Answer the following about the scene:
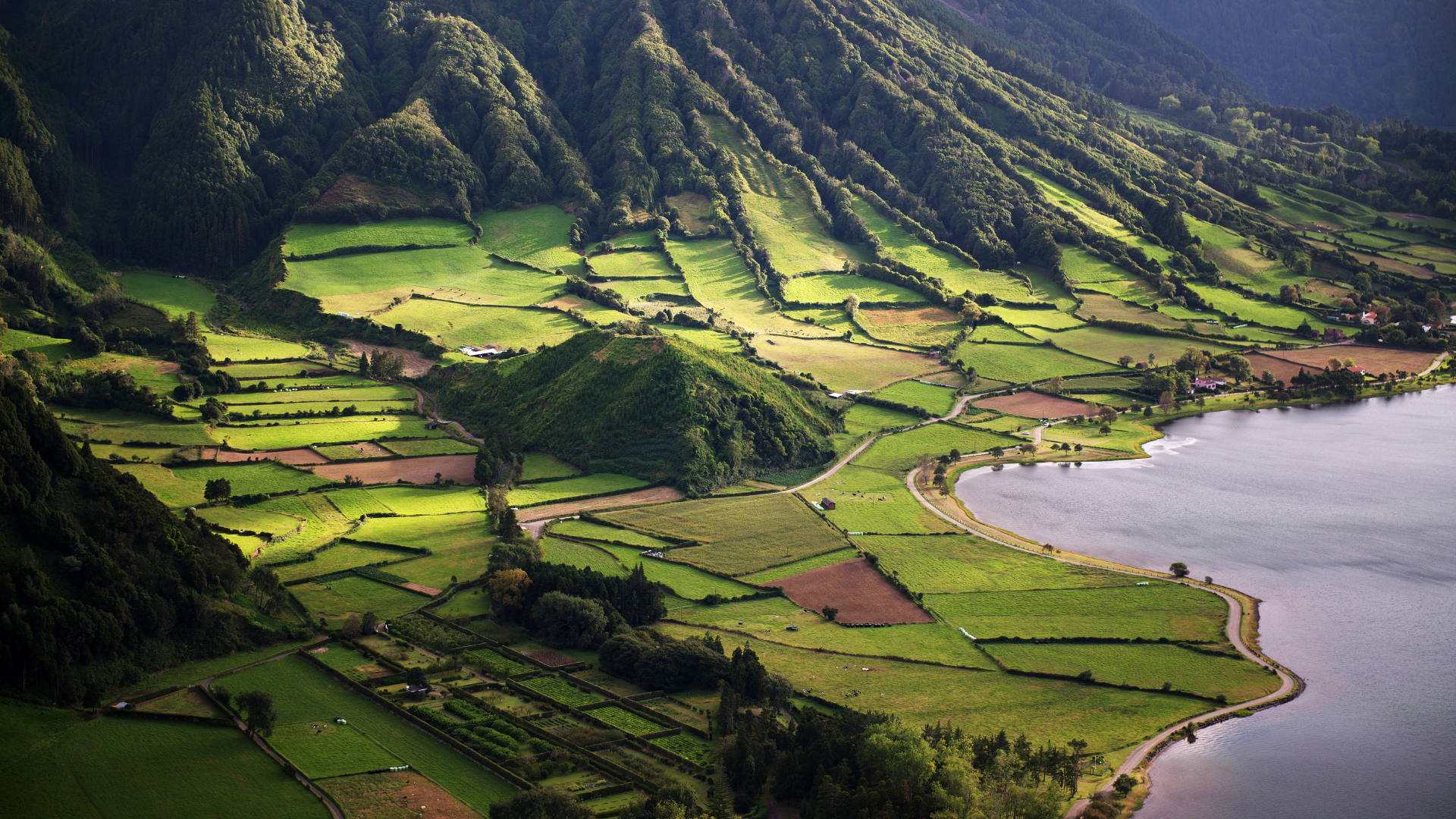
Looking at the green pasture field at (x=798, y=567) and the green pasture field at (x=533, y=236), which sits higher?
the green pasture field at (x=533, y=236)

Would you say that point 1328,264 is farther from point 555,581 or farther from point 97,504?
point 97,504

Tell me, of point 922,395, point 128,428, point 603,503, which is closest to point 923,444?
point 922,395

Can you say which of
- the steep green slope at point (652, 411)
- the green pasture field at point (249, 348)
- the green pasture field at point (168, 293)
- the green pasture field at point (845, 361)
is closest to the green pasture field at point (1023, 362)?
the green pasture field at point (845, 361)

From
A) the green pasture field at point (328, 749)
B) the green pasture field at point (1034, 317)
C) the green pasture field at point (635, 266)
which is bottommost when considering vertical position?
the green pasture field at point (328, 749)

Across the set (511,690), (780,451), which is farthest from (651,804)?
(780,451)

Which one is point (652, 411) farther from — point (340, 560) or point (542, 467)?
point (340, 560)

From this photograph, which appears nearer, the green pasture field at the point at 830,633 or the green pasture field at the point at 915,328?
the green pasture field at the point at 830,633

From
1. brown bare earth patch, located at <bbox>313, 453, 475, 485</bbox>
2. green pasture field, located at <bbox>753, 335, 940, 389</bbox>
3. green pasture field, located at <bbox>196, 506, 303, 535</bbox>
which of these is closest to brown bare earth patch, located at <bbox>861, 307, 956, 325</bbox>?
green pasture field, located at <bbox>753, 335, 940, 389</bbox>

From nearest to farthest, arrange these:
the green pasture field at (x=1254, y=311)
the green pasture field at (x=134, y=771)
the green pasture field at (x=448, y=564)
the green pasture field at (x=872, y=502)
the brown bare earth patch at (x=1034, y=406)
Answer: the green pasture field at (x=134, y=771)
the green pasture field at (x=448, y=564)
the green pasture field at (x=872, y=502)
the brown bare earth patch at (x=1034, y=406)
the green pasture field at (x=1254, y=311)

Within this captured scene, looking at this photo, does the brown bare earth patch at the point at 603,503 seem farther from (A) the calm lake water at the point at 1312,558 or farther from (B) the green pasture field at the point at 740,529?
(A) the calm lake water at the point at 1312,558
